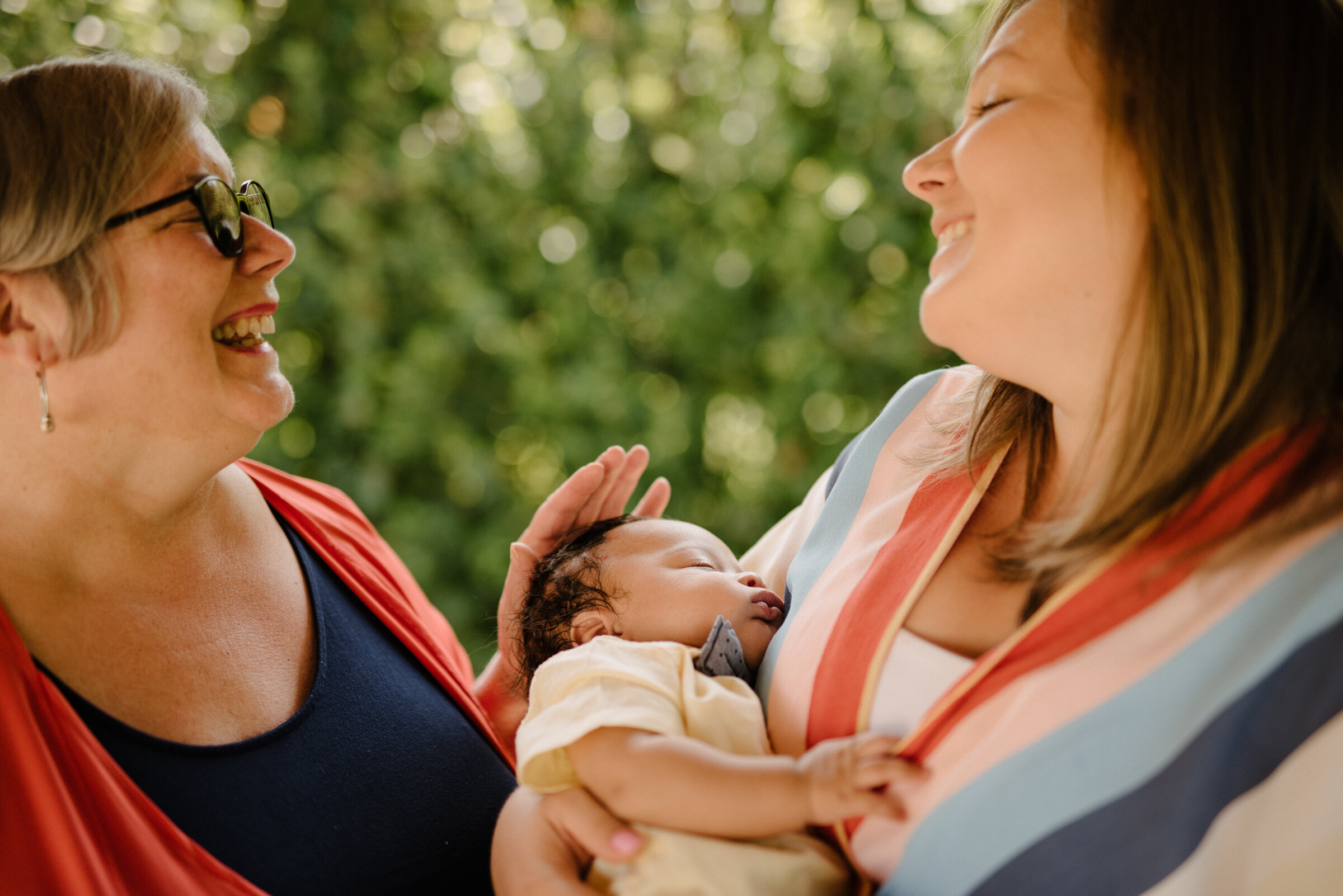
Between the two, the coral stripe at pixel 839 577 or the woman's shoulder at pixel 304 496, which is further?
the woman's shoulder at pixel 304 496

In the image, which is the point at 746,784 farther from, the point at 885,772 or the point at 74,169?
the point at 74,169

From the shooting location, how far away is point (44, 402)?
55.7 inches

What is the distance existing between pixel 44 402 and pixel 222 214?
0.39 meters

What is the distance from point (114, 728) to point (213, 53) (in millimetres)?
2666

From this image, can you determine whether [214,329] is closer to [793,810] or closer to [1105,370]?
[793,810]

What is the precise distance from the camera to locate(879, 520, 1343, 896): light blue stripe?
100 cm

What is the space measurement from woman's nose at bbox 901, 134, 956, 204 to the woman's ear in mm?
1246

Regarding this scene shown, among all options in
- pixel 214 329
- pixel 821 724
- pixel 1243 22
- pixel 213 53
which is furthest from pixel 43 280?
pixel 213 53

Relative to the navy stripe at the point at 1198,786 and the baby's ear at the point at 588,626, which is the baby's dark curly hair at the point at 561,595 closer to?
the baby's ear at the point at 588,626

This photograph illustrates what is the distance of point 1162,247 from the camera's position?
112 cm

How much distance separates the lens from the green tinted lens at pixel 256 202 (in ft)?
5.61

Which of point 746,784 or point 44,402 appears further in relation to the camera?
point 44,402

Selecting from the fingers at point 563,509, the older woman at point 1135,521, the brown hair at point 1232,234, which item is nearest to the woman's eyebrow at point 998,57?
the older woman at point 1135,521

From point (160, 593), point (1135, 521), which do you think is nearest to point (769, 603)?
point (1135, 521)
